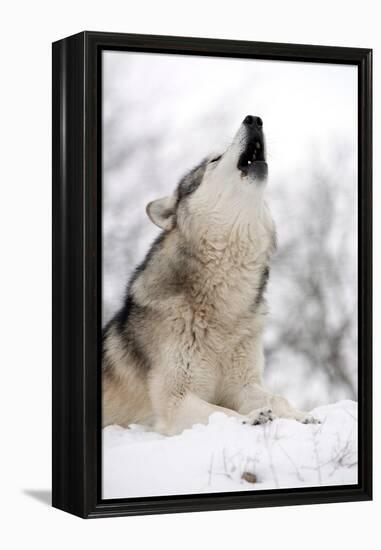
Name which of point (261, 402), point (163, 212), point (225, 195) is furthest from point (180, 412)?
point (225, 195)

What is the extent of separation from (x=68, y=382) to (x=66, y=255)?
2.34ft

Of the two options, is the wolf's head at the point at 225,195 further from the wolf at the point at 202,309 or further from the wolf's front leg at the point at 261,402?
the wolf's front leg at the point at 261,402

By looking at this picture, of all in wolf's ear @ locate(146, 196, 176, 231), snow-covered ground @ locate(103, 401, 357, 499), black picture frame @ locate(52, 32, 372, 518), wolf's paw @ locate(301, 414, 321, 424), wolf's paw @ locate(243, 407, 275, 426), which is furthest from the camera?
wolf's paw @ locate(301, 414, 321, 424)

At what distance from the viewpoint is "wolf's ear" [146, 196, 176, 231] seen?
7.59 metres

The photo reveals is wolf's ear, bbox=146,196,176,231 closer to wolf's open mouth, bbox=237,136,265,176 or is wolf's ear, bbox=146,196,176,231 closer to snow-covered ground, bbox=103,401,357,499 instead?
wolf's open mouth, bbox=237,136,265,176

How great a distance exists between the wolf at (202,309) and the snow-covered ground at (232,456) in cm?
9

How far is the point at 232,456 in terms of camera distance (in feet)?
25.3

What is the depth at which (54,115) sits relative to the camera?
767 cm

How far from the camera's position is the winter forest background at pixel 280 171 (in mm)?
7469

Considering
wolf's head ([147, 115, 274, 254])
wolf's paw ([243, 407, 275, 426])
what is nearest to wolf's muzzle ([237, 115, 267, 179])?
wolf's head ([147, 115, 274, 254])

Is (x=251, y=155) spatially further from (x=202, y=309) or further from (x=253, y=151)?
(x=202, y=309)

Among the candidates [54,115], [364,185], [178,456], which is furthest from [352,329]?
[54,115]

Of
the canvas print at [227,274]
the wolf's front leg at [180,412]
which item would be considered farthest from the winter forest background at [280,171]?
the wolf's front leg at [180,412]

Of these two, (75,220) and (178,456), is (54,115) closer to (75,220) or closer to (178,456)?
(75,220)
